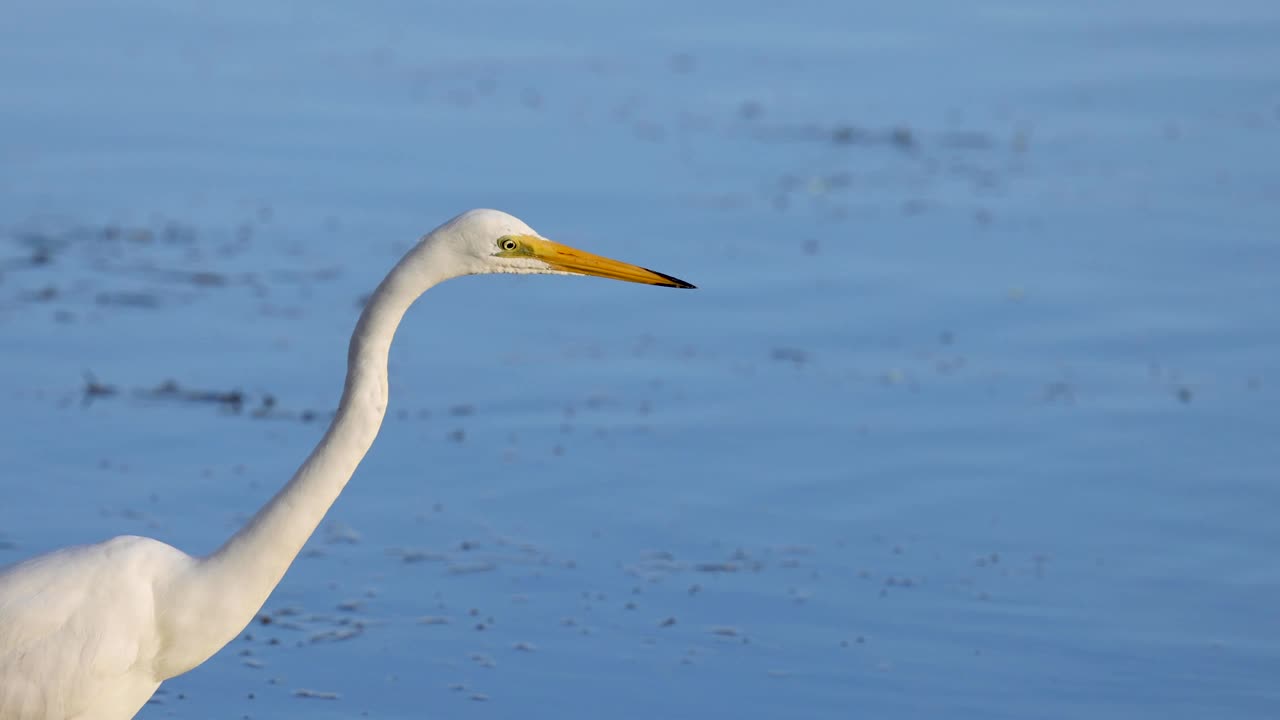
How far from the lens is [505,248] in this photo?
526 centimetres

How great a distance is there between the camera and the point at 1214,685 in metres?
7.27

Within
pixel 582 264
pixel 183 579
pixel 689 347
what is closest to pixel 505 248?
pixel 582 264

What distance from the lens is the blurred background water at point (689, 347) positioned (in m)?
7.50

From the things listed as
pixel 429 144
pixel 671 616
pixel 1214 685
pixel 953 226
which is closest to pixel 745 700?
pixel 671 616

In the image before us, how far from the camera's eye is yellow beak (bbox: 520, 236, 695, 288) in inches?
209

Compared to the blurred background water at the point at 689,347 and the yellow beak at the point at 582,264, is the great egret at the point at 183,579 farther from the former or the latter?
the blurred background water at the point at 689,347

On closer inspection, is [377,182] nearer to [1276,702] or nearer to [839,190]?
[839,190]

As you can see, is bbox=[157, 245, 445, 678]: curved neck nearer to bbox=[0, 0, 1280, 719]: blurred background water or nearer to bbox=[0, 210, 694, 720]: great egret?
bbox=[0, 210, 694, 720]: great egret

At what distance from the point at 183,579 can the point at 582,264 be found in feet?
4.67

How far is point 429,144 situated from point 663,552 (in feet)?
18.6

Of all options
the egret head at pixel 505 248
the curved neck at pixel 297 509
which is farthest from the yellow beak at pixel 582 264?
the curved neck at pixel 297 509

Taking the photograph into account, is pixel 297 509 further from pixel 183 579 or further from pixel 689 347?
pixel 689 347

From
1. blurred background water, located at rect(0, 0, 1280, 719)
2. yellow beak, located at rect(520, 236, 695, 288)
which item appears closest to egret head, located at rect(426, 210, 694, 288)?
yellow beak, located at rect(520, 236, 695, 288)

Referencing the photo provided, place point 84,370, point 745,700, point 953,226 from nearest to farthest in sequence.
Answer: point 745,700 → point 84,370 → point 953,226
